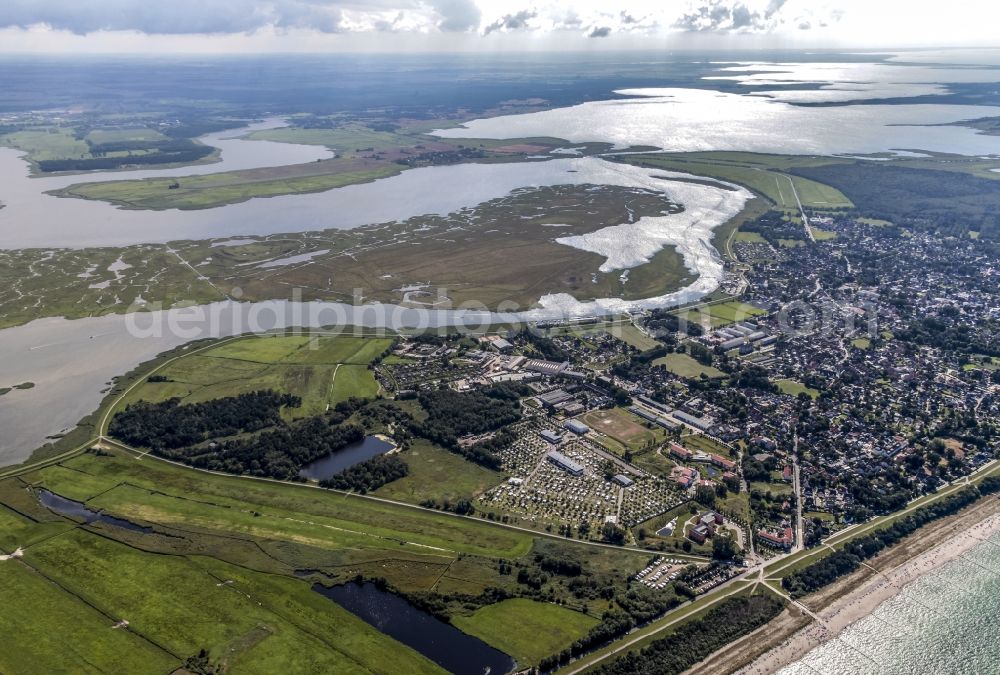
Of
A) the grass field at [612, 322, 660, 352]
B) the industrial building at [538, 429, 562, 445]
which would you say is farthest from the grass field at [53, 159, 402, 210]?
the industrial building at [538, 429, 562, 445]

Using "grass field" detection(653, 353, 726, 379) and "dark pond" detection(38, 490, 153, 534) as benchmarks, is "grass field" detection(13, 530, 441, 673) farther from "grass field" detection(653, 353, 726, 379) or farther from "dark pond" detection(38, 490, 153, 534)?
"grass field" detection(653, 353, 726, 379)

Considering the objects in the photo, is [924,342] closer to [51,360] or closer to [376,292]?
[376,292]

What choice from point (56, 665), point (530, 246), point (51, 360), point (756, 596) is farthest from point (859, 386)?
point (51, 360)

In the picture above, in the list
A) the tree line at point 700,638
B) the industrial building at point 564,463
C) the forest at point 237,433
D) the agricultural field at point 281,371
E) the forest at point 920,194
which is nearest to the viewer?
the tree line at point 700,638

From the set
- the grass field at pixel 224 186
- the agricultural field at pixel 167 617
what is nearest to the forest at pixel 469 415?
the agricultural field at pixel 167 617

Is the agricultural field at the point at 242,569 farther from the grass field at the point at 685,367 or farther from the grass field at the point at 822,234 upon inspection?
the grass field at the point at 822,234

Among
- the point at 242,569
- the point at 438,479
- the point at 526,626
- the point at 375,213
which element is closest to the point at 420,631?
the point at 526,626
